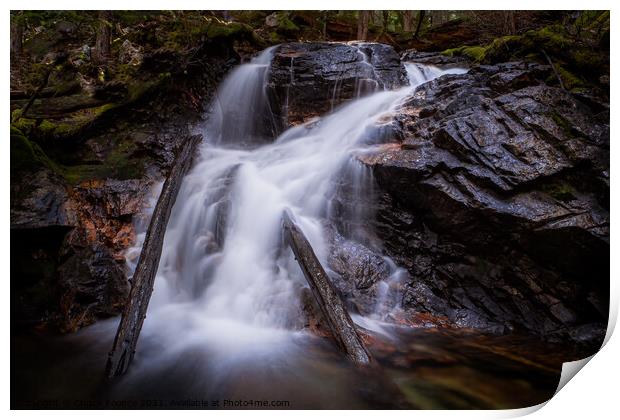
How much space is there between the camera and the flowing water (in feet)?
9.06

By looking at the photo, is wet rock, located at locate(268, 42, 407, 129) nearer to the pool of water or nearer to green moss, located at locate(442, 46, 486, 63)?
green moss, located at locate(442, 46, 486, 63)

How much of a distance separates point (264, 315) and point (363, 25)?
5.81 meters

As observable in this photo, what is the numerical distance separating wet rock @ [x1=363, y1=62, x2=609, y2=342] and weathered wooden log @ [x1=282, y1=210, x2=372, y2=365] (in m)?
1.19

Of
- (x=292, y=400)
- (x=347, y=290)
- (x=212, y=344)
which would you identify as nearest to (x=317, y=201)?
(x=347, y=290)

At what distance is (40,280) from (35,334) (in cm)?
56

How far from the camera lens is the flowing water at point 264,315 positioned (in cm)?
276

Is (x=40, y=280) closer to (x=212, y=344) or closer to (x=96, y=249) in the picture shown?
(x=96, y=249)

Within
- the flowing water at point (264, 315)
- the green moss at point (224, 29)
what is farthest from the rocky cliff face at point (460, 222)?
the green moss at point (224, 29)

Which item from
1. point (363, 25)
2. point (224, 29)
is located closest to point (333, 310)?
A: point (224, 29)

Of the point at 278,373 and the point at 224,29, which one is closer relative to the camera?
the point at 278,373

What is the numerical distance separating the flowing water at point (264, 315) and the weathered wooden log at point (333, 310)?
0.14 meters

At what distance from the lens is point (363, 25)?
22.5 feet

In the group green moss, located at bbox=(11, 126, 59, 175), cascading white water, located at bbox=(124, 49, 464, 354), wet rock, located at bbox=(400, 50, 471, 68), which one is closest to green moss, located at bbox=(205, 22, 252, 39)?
cascading white water, located at bbox=(124, 49, 464, 354)

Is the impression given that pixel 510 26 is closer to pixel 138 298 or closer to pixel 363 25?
pixel 363 25
